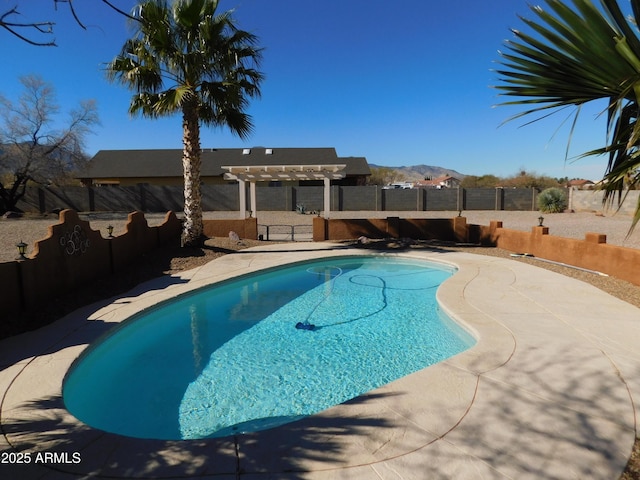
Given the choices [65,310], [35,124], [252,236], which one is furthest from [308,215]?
[65,310]

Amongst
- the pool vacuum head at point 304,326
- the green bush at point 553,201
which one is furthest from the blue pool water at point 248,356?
the green bush at point 553,201

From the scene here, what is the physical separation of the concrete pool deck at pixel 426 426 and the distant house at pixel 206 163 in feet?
92.1

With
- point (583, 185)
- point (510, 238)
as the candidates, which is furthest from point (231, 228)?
point (583, 185)

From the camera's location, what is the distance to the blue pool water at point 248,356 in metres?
4.60

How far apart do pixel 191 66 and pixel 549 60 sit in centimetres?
1070

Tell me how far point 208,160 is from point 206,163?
69cm

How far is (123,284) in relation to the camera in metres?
9.03

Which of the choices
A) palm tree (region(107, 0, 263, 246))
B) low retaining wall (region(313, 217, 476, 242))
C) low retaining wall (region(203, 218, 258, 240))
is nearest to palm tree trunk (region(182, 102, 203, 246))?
palm tree (region(107, 0, 263, 246))

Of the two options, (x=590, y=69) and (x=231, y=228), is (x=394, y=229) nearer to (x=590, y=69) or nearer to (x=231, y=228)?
(x=231, y=228)

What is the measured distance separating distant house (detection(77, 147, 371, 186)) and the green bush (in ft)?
46.5

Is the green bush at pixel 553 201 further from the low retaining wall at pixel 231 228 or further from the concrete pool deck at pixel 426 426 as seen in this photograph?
the concrete pool deck at pixel 426 426

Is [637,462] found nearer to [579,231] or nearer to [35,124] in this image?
[579,231]

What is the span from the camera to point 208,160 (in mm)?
36125

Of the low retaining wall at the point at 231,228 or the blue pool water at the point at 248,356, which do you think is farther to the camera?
the low retaining wall at the point at 231,228
